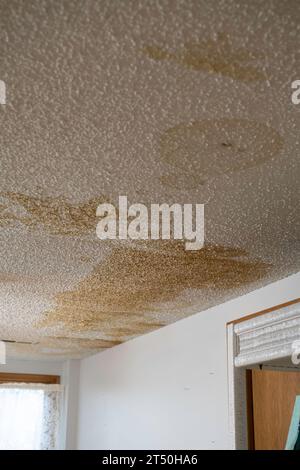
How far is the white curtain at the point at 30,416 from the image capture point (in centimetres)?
586

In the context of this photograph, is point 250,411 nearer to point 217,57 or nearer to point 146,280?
point 146,280

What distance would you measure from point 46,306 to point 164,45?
2483 millimetres

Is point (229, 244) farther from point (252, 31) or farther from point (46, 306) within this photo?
point (46, 306)

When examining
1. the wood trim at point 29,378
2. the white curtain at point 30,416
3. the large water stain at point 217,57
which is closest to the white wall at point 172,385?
the white curtain at point 30,416

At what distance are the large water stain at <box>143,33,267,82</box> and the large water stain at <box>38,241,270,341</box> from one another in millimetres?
1100

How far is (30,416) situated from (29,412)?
4 centimetres

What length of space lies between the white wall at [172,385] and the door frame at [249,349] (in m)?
0.19

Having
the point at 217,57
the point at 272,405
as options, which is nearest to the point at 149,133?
the point at 217,57

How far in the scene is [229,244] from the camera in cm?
225

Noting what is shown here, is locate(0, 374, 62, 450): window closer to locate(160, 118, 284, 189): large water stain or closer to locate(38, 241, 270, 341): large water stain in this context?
locate(38, 241, 270, 341): large water stain

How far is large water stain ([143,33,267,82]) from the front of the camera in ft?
3.69

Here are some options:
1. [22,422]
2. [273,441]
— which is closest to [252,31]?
[273,441]

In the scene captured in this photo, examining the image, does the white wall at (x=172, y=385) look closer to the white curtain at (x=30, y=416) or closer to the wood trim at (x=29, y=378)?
the white curtain at (x=30, y=416)

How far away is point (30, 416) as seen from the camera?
601cm
